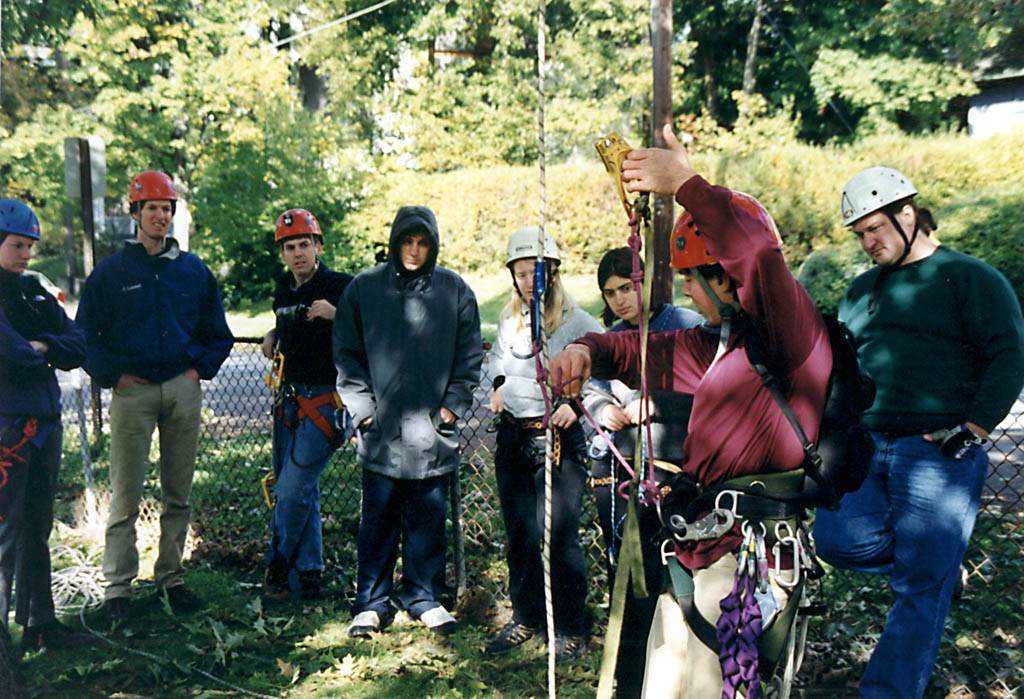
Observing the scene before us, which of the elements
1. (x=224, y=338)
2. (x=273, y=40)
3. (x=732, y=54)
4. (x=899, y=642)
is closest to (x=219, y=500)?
(x=224, y=338)

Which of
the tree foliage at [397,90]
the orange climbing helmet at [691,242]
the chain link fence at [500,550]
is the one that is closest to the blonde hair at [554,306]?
A: the chain link fence at [500,550]

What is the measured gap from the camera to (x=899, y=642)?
3393mm

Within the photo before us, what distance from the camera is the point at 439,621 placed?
4668mm

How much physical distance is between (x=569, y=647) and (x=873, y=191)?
261 cm

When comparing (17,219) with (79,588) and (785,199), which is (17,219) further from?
(785,199)

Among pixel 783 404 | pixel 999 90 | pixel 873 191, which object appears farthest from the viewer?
pixel 999 90

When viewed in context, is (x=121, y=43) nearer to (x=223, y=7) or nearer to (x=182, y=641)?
(x=223, y=7)

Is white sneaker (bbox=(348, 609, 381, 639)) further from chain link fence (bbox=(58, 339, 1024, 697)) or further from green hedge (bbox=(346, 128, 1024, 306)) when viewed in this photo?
green hedge (bbox=(346, 128, 1024, 306))

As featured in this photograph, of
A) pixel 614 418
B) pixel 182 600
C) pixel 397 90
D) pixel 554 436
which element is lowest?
pixel 182 600

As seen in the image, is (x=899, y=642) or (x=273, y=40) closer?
(x=899, y=642)

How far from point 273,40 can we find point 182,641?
26.8 meters

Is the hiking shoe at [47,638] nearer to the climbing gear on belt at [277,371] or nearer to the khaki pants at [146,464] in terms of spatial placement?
Answer: the khaki pants at [146,464]

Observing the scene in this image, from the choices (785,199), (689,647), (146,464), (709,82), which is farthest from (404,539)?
(709,82)

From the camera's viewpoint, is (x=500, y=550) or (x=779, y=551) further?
(x=500, y=550)
